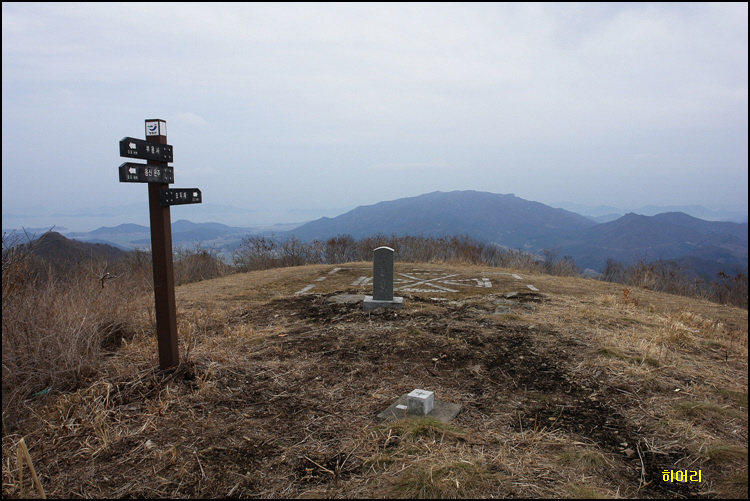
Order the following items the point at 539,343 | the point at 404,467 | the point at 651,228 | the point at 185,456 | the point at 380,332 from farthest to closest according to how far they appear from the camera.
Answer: the point at 651,228 < the point at 380,332 < the point at 539,343 < the point at 185,456 < the point at 404,467

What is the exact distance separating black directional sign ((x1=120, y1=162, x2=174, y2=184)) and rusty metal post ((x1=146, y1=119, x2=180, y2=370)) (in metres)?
0.06

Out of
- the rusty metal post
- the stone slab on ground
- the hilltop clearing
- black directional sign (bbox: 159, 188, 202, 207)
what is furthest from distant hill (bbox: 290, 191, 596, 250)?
the rusty metal post

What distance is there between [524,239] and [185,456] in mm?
Result: 150167

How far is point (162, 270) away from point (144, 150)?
1.03 meters

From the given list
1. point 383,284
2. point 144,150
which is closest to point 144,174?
point 144,150

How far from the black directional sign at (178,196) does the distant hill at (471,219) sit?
407 ft

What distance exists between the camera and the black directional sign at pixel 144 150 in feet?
11.1

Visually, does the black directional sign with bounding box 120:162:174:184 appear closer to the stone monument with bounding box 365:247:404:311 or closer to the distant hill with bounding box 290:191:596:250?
the stone monument with bounding box 365:247:404:311

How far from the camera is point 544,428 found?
2.96 meters

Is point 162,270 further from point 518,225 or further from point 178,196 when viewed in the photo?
point 518,225

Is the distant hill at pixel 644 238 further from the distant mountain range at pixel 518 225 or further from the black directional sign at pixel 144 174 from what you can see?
the black directional sign at pixel 144 174

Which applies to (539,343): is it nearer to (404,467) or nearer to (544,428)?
(544,428)

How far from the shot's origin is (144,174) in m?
3.49

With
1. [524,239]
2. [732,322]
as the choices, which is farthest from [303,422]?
[524,239]
